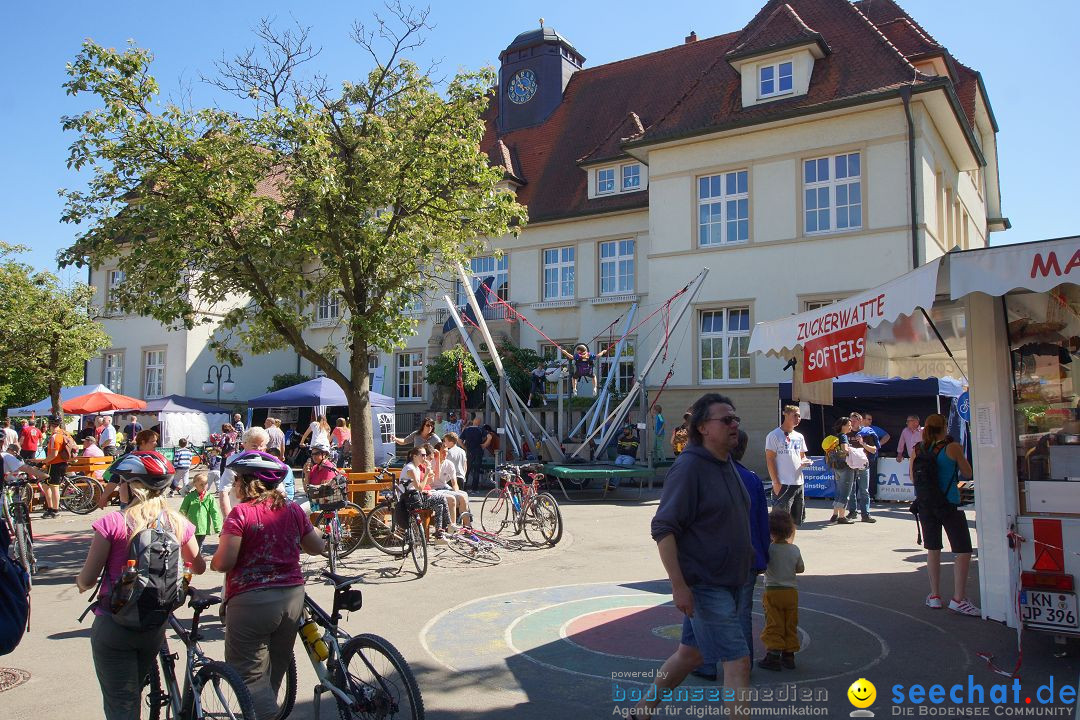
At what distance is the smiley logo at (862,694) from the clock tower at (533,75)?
101ft

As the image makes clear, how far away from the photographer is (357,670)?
163 inches

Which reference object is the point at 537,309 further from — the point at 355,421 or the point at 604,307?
the point at 355,421

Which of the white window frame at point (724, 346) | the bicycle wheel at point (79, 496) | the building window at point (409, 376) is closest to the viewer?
the bicycle wheel at point (79, 496)

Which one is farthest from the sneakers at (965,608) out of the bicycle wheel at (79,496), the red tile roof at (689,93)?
the red tile roof at (689,93)

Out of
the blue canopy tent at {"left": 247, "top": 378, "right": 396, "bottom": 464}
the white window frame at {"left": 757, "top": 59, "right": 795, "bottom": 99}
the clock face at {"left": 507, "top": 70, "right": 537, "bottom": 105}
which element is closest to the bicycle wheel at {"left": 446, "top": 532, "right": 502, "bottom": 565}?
the blue canopy tent at {"left": 247, "top": 378, "right": 396, "bottom": 464}

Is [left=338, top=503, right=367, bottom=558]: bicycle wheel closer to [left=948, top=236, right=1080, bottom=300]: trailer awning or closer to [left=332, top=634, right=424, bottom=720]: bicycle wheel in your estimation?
[left=332, top=634, right=424, bottom=720]: bicycle wheel

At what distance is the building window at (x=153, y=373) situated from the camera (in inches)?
1323

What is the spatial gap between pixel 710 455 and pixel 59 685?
4669 millimetres

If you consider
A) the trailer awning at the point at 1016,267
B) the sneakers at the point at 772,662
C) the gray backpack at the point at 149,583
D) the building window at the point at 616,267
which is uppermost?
the building window at the point at 616,267

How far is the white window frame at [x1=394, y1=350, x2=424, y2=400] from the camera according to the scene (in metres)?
31.8

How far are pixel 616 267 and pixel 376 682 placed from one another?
2399cm

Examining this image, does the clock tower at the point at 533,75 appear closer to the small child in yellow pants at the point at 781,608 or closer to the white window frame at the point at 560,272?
the white window frame at the point at 560,272

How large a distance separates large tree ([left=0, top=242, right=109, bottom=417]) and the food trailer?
24618 millimetres

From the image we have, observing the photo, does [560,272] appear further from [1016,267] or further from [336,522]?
[1016,267]
